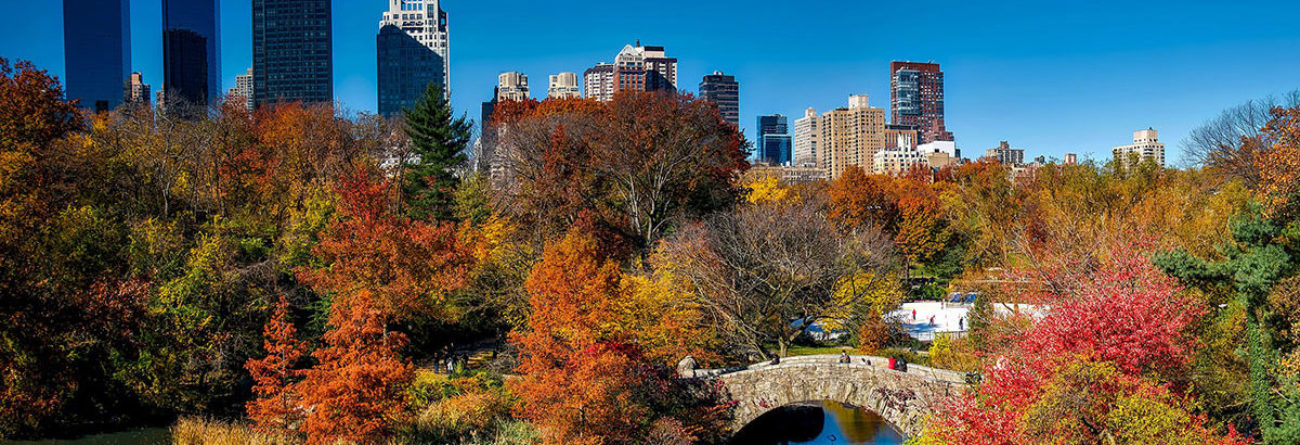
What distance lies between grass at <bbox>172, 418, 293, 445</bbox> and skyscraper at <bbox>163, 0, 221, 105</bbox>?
453ft

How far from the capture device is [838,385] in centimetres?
2591

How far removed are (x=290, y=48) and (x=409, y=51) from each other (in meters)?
22.7

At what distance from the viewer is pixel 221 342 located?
91.4 ft

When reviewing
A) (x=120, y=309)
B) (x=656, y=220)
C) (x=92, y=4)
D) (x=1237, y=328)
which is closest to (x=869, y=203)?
(x=656, y=220)

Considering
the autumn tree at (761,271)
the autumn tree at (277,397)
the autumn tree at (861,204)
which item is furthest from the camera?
the autumn tree at (861,204)

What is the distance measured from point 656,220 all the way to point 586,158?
4437 millimetres

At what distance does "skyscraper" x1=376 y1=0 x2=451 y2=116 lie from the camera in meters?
174

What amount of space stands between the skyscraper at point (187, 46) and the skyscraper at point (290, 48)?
9.77 metres

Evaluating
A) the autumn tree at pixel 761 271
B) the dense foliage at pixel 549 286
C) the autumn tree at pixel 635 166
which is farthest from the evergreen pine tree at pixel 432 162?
the autumn tree at pixel 761 271

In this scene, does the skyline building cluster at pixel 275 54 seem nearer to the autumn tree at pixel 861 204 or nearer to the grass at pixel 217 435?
the autumn tree at pixel 861 204

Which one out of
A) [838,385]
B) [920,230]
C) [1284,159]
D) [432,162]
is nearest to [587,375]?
[838,385]

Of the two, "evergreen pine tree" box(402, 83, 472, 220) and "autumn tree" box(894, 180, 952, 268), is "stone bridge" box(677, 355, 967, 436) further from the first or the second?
"autumn tree" box(894, 180, 952, 268)

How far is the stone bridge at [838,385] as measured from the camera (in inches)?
968

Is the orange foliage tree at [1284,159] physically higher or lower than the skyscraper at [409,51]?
lower
